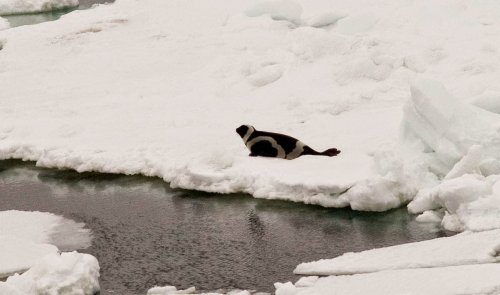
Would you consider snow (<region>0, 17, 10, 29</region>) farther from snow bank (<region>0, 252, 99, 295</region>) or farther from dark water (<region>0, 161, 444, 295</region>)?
snow bank (<region>0, 252, 99, 295</region>)

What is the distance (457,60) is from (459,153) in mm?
5652

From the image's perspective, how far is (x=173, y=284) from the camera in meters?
13.1

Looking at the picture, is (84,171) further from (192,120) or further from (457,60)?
(457,60)

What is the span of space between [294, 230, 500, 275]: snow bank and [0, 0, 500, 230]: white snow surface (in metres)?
0.56

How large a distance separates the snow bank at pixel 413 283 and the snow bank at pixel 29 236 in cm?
392

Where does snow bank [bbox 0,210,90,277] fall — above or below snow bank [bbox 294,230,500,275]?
below

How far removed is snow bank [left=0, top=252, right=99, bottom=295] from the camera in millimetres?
12641

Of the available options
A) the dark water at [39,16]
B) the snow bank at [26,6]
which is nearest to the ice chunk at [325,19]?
the dark water at [39,16]

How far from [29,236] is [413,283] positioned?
21.7 ft

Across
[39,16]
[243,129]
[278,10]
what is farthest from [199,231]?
[39,16]

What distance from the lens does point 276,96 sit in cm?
2088

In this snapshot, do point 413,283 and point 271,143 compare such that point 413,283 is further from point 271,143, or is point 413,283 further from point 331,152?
point 271,143

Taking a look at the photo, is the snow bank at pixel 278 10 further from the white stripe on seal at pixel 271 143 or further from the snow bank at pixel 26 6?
the snow bank at pixel 26 6

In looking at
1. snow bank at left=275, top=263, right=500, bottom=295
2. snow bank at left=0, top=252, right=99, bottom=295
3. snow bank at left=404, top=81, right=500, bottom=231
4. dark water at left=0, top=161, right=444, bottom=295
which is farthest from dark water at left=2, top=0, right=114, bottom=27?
snow bank at left=275, top=263, right=500, bottom=295
